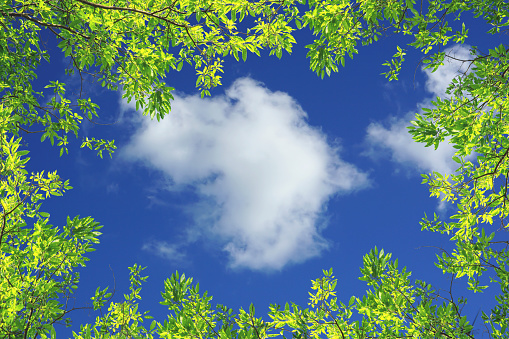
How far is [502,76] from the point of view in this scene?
563 centimetres

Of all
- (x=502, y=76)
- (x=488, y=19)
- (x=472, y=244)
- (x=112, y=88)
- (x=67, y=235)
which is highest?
(x=488, y=19)

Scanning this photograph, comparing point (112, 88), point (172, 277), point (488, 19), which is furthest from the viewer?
point (112, 88)

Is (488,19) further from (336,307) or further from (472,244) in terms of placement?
(336,307)

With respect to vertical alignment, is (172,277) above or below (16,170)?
below

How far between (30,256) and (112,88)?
5.13 metres

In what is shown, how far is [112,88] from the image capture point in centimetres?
798

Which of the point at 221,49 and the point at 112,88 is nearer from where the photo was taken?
the point at 221,49

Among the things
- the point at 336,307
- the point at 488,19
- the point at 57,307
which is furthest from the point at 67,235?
the point at 488,19

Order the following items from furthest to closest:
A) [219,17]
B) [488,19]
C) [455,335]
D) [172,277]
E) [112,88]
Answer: [112,88], [488,19], [219,17], [455,335], [172,277]

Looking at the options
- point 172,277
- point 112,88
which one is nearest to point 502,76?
point 172,277

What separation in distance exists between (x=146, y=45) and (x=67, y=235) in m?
4.06

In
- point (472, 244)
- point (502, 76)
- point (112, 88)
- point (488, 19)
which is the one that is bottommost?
point (472, 244)

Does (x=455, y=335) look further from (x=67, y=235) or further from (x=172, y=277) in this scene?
(x=67, y=235)

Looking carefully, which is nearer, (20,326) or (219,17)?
(20,326)
